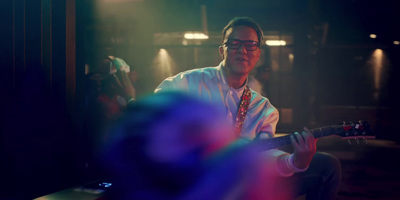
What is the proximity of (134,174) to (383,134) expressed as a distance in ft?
30.2

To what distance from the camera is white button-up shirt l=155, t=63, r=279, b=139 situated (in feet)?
8.47

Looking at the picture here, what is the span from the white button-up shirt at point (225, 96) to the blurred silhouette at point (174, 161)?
0.30 meters

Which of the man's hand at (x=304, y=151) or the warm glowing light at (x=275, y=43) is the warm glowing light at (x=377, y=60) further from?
the man's hand at (x=304, y=151)

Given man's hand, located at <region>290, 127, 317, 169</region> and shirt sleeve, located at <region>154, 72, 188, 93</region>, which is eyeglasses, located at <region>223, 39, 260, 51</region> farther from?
man's hand, located at <region>290, 127, 317, 169</region>

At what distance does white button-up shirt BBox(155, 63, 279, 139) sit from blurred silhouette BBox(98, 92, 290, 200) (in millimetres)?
301

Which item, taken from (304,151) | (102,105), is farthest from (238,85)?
(102,105)

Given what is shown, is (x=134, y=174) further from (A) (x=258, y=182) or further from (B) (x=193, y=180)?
(A) (x=258, y=182)

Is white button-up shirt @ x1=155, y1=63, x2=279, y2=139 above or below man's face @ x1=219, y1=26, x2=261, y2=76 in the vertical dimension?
below

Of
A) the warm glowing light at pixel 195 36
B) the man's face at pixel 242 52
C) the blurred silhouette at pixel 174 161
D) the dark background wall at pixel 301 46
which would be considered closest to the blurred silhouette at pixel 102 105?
the blurred silhouette at pixel 174 161

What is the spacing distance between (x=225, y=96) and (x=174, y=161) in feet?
2.49

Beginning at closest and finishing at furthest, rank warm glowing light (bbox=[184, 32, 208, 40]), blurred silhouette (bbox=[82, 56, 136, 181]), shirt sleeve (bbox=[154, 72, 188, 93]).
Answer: shirt sleeve (bbox=[154, 72, 188, 93])
blurred silhouette (bbox=[82, 56, 136, 181])
warm glowing light (bbox=[184, 32, 208, 40])

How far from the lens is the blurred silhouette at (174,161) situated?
2.09 meters

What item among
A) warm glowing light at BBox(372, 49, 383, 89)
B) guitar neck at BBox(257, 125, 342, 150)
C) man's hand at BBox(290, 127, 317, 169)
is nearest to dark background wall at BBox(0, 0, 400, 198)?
warm glowing light at BBox(372, 49, 383, 89)

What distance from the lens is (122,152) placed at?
214cm
